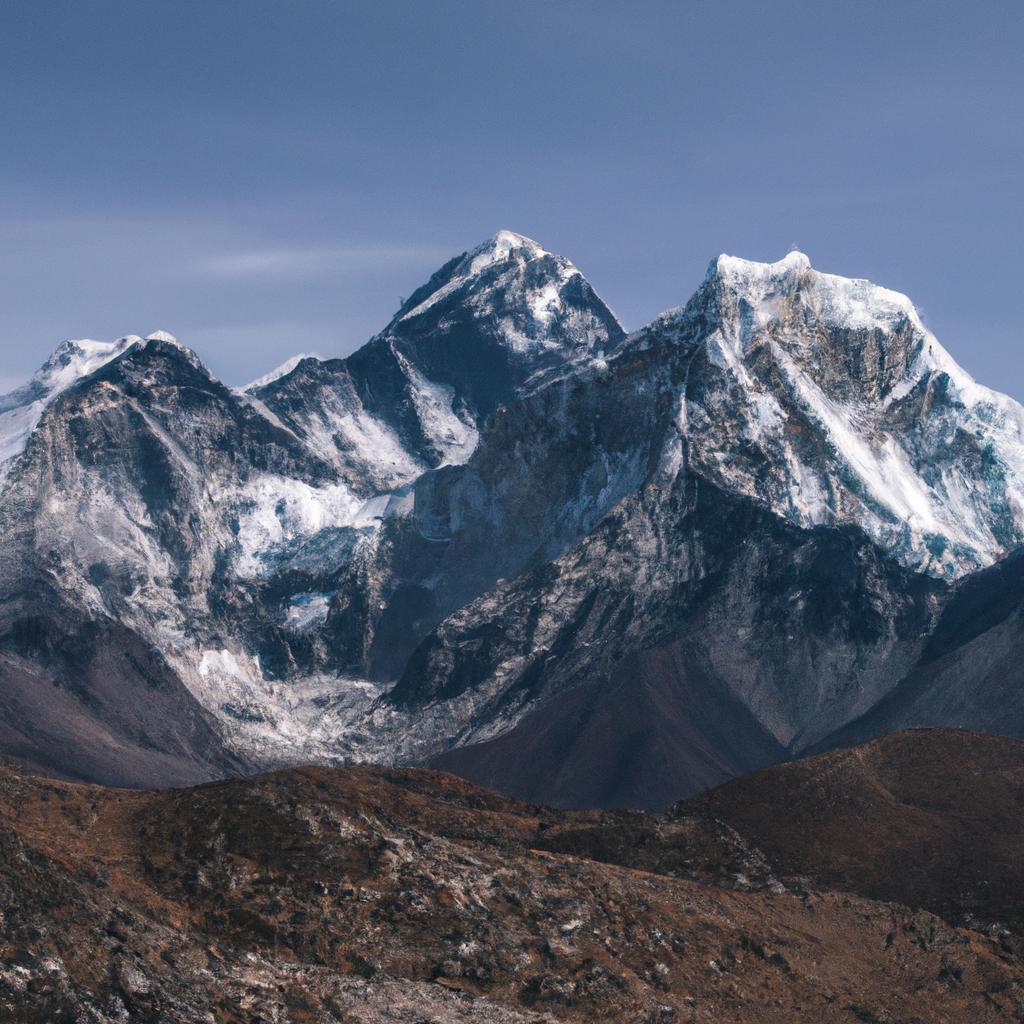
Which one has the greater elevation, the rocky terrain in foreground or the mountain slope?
the mountain slope

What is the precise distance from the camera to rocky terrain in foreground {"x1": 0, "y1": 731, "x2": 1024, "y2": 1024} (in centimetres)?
8331

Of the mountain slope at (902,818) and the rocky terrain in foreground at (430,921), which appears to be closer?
the rocky terrain in foreground at (430,921)

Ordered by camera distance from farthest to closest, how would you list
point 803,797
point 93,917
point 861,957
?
point 803,797 < point 861,957 < point 93,917

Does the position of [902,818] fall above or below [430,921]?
above

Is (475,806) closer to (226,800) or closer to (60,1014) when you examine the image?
(226,800)

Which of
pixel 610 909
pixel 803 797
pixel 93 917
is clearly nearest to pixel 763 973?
pixel 610 909

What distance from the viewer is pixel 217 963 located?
87.4 m

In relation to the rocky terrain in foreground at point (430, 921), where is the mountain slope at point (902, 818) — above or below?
above

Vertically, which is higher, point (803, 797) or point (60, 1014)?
point (803, 797)

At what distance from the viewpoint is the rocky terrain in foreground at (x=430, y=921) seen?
83.3 metres

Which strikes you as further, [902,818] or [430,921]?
[902,818]

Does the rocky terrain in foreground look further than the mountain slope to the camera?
No

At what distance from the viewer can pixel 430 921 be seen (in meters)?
99.2

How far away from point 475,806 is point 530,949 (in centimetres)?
4819
